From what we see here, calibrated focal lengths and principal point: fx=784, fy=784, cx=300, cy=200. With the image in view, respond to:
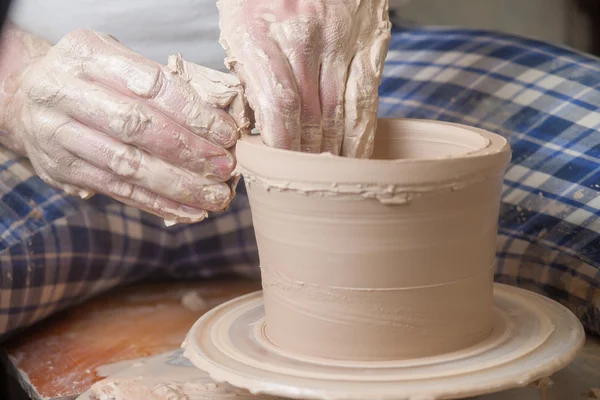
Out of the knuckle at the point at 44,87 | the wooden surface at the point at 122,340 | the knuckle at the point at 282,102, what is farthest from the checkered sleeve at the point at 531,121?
the knuckle at the point at 44,87

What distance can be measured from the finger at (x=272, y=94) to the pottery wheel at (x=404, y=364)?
286mm

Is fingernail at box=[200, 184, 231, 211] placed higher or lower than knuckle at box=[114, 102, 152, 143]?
lower

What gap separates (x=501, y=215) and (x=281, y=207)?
77 centimetres

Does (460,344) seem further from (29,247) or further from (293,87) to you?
(29,247)

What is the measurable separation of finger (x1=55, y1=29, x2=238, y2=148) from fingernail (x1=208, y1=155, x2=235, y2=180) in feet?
0.07

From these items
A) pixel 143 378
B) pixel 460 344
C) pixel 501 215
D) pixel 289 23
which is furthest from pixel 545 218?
pixel 143 378

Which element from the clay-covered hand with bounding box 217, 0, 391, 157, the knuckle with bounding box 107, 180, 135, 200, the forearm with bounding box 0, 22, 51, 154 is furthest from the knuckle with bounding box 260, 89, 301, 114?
the forearm with bounding box 0, 22, 51, 154

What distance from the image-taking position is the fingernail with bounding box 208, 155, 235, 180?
1.16 metres

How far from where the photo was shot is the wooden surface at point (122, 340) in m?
1.26

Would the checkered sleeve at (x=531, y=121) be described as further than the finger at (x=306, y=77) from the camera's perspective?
Yes

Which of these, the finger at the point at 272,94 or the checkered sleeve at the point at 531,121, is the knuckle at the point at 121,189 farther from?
the checkered sleeve at the point at 531,121

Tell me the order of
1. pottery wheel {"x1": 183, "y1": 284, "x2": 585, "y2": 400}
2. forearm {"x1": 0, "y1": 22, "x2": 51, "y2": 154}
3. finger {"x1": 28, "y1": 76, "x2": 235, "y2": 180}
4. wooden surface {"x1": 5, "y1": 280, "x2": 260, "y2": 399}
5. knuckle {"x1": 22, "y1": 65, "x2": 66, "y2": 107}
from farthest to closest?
forearm {"x1": 0, "y1": 22, "x2": 51, "y2": 154} < wooden surface {"x1": 5, "y1": 280, "x2": 260, "y2": 399} < knuckle {"x1": 22, "y1": 65, "x2": 66, "y2": 107} < finger {"x1": 28, "y1": 76, "x2": 235, "y2": 180} < pottery wheel {"x1": 183, "y1": 284, "x2": 585, "y2": 400}

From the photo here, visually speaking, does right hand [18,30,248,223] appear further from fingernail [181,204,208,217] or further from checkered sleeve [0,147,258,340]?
checkered sleeve [0,147,258,340]

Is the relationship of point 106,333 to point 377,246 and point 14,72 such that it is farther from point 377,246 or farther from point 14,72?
point 377,246
